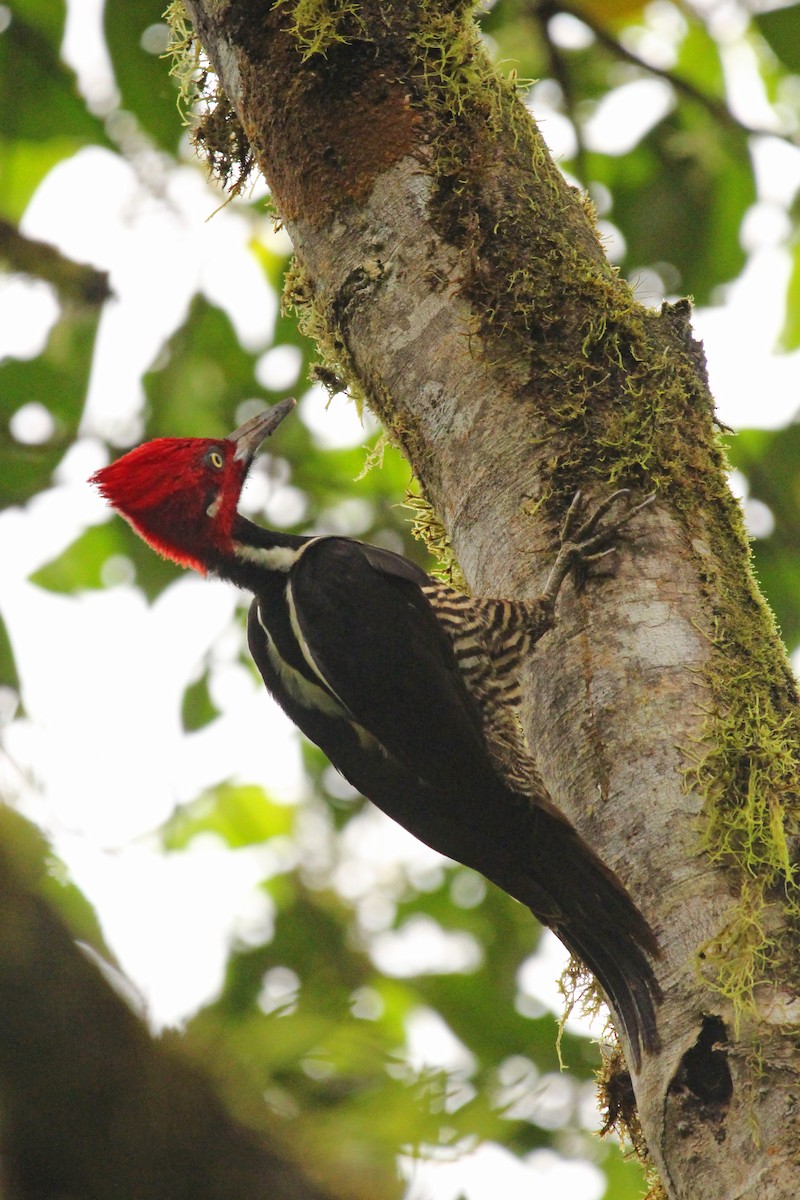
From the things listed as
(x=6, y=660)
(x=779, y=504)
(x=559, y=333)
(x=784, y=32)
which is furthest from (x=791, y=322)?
(x=6, y=660)

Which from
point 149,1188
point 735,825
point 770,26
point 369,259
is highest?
point 770,26

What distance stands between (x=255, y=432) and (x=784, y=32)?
212cm

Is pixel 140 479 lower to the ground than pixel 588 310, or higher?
lower

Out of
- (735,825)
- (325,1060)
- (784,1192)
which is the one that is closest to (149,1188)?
(325,1060)

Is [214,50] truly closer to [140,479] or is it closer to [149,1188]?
[140,479]

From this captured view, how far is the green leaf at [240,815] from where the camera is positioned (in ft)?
18.4

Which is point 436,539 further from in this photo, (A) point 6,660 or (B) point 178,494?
(A) point 6,660

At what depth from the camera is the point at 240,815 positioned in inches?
224

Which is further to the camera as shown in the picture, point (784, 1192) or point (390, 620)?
point (390, 620)

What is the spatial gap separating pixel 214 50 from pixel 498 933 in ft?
11.6

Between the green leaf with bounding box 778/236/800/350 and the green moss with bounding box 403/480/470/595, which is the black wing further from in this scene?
the green leaf with bounding box 778/236/800/350

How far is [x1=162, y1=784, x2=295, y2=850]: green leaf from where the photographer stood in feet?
18.4

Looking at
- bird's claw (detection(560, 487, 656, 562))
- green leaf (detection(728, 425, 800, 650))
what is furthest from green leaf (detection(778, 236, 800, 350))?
bird's claw (detection(560, 487, 656, 562))

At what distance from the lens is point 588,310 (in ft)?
9.20
